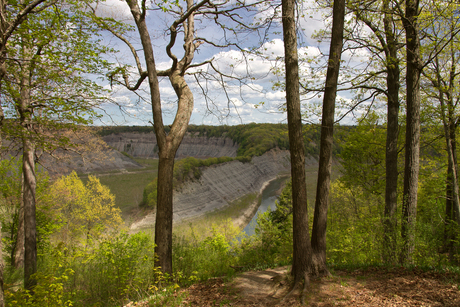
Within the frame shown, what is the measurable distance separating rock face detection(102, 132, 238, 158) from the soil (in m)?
86.7

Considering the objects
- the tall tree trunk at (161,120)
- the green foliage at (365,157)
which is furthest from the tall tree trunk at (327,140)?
the green foliage at (365,157)

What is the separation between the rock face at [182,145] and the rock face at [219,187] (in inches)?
1199

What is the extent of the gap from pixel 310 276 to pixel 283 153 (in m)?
75.1

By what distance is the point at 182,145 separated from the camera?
110875mm

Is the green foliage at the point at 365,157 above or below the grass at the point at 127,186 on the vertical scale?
above

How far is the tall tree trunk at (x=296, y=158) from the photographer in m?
4.34

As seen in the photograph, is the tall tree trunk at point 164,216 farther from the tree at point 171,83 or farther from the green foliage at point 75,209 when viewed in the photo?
the green foliage at point 75,209

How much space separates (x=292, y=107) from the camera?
4547 mm

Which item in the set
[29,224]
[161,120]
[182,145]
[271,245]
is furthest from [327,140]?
[182,145]

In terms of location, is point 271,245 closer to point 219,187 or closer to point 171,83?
point 171,83

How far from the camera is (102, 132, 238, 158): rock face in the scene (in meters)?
101

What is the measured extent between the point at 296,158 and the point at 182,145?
109 metres

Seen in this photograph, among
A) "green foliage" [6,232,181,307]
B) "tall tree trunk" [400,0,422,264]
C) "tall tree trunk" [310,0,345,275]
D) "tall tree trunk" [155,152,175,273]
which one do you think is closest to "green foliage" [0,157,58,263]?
"green foliage" [6,232,181,307]

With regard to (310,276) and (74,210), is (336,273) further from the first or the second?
(74,210)
